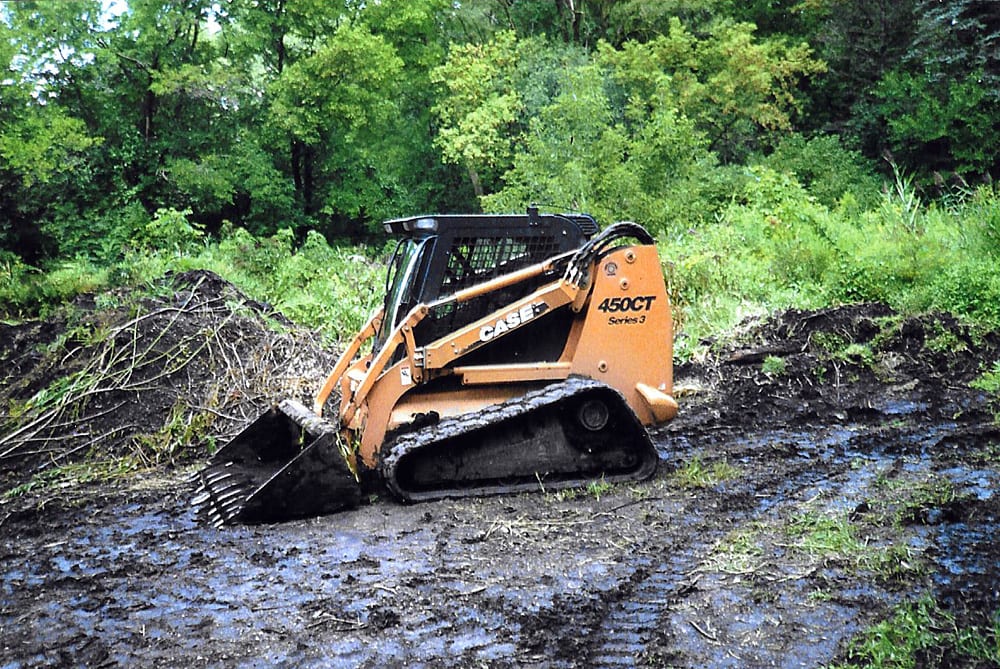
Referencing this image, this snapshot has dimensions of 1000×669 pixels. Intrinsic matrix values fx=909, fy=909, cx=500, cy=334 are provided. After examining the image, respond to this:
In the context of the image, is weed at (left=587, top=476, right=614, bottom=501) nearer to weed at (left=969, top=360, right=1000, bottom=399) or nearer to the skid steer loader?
the skid steer loader

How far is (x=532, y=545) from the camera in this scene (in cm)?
452

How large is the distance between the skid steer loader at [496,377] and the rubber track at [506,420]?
11 mm

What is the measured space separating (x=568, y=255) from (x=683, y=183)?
8.25 m

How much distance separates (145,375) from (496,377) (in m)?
3.32

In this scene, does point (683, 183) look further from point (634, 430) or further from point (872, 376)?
point (634, 430)

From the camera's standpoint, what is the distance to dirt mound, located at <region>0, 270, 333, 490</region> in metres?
6.75

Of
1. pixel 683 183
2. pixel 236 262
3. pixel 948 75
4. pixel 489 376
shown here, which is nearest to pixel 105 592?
pixel 489 376

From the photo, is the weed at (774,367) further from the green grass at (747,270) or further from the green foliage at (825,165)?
the green foliage at (825,165)

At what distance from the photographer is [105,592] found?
4.11 m

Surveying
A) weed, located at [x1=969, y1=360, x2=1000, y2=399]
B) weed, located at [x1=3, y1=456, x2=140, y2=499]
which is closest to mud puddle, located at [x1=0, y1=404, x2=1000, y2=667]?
weed, located at [x1=3, y1=456, x2=140, y2=499]

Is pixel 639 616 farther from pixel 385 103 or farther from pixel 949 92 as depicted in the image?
pixel 949 92

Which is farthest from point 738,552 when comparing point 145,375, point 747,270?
point 747,270

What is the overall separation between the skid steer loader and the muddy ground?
0.22 m

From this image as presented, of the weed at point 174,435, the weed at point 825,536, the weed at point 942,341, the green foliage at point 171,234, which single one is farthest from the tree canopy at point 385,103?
the weed at point 825,536
